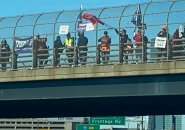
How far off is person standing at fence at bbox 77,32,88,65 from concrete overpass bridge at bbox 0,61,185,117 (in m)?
1.57

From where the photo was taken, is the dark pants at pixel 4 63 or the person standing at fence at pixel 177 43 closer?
the person standing at fence at pixel 177 43

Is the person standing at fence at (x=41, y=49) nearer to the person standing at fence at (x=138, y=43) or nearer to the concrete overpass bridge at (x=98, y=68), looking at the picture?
the concrete overpass bridge at (x=98, y=68)

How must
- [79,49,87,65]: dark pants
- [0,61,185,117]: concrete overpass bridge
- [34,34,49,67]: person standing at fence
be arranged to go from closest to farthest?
[0,61,185,117]: concrete overpass bridge, [79,49,87,65]: dark pants, [34,34,49,67]: person standing at fence

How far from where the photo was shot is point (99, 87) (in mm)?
27641

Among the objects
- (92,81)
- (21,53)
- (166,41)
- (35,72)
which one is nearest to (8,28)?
(21,53)

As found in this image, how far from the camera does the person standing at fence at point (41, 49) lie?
3084cm

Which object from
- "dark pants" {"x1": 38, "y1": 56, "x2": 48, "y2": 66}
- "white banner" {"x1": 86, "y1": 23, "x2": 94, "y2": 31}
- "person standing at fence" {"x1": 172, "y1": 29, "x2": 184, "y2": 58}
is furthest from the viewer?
"dark pants" {"x1": 38, "y1": 56, "x2": 48, "y2": 66}

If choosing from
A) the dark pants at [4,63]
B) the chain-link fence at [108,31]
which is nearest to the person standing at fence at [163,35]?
the chain-link fence at [108,31]

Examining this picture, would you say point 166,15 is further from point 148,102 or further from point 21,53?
point 21,53

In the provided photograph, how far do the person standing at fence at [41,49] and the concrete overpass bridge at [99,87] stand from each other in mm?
1719

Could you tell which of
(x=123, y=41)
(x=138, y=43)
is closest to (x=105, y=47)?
(x=123, y=41)

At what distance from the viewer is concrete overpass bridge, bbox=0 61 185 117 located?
26109 millimetres

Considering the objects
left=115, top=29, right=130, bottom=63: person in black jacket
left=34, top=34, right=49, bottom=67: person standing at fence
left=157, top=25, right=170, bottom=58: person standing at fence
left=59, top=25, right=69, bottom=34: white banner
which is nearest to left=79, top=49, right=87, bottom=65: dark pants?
left=59, top=25, right=69, bottom=34: white banner

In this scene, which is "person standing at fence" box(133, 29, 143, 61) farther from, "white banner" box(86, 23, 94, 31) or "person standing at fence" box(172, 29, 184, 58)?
"white banner" box(86, 23, 94, 31)
